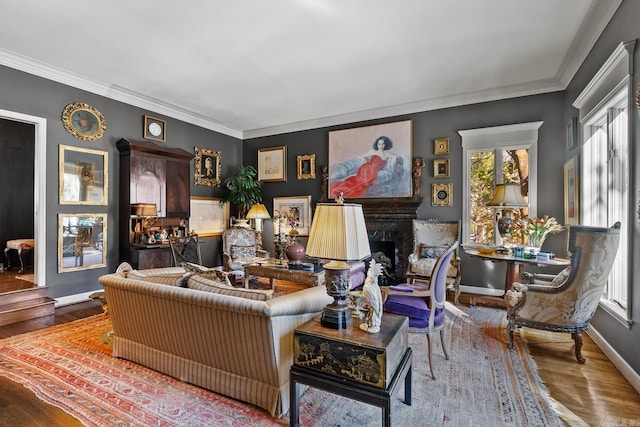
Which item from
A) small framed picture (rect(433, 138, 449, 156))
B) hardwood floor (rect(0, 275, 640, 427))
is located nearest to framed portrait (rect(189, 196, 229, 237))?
hardwood floor (rect(0, 275, 640, 427))

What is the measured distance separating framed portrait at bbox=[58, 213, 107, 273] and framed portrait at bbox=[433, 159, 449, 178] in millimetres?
5415

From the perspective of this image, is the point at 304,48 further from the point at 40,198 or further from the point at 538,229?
the point at 40,198

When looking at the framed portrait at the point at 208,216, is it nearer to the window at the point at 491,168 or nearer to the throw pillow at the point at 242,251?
the throw pillow at the point at 242,251

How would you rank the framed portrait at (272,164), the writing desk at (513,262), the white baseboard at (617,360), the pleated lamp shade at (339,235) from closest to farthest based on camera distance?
the pleated lamp shade at (339,235) → the white baseboard at (617,360) → the writing desk at (513,262) → the framed portrait at (272,164)

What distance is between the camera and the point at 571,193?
13.4ft

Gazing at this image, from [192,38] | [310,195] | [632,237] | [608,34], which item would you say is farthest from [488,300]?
[192,38]

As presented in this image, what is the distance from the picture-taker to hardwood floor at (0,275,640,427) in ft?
6.46

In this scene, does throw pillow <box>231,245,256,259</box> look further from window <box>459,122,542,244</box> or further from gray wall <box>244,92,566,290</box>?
window <box>459,122,542,244</box>

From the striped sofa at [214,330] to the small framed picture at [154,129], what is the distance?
3.58m

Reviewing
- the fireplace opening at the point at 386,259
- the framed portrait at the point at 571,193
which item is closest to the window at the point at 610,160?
the framed portrait at the point at 571,193

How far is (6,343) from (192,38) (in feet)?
12.1

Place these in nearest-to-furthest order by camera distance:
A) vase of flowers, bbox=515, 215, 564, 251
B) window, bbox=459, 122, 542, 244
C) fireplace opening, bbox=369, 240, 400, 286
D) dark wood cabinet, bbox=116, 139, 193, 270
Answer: vase of flowers, bbox=515, 215, 564, 251
window, bbox=459, 122, 542, 244
dark wood cabinet, bbox=116, 139, 193, 270
fireplace opening, bbox=369, 240, 400, 286

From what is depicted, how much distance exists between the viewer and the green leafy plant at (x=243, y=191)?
6684 millimetres

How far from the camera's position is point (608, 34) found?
293 cm
